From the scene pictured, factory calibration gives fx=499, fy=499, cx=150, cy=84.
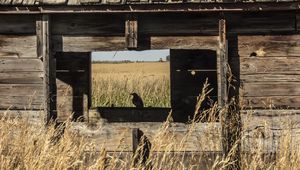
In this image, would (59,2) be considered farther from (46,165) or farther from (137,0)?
(46,165)

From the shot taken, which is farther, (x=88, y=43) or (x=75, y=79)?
(x=75, y=79)

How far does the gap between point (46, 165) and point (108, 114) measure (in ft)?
22.0

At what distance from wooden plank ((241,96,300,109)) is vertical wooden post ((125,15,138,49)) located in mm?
1944

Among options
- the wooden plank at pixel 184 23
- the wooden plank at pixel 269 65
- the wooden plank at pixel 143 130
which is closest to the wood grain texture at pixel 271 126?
the wooden plank at pixel 269 65

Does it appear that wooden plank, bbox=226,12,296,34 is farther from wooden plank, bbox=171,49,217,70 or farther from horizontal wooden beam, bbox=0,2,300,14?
wooden plank, bbox=171,49,217,70

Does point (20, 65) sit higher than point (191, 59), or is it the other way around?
→ point (191, 59)

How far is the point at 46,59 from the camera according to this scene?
7.89m

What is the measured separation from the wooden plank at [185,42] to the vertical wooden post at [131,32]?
0.30 m

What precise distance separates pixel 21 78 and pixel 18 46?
0.54 m

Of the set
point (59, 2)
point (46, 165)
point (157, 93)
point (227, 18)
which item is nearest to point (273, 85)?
point (227, 18)

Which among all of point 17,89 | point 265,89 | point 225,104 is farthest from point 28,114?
point 265,89

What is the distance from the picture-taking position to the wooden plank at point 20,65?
A: 827 centimetres

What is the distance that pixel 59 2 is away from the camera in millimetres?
7633

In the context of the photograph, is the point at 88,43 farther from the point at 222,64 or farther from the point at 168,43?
the point at 222,64
